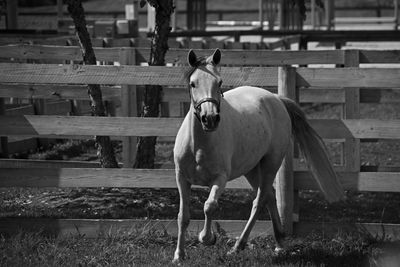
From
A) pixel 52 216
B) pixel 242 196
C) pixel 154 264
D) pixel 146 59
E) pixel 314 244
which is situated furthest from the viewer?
pixel 146 59

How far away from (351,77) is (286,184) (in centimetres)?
117

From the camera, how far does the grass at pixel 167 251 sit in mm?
6531

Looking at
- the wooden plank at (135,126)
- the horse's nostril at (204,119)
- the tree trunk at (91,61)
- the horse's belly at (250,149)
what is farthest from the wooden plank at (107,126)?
the tree trunk at (91,61)

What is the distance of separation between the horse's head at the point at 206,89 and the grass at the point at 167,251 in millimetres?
1231

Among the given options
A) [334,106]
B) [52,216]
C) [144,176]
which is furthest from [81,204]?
[334,106]

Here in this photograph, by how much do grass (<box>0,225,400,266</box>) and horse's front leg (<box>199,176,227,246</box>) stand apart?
19 cm

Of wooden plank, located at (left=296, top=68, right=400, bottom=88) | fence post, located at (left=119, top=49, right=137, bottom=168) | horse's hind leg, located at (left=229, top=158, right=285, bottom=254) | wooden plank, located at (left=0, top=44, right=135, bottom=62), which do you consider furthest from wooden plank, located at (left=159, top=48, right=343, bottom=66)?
horse's hind leg, located at (left=229, top=158, right=285, bottom=254)

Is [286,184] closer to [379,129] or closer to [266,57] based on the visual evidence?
[379,129]

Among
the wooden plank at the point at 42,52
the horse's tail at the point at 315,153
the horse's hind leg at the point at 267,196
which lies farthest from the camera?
the wooden plank at the point at 42,52

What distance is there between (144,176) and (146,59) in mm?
3744

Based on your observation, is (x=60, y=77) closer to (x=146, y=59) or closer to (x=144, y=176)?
(x=144, y=176)

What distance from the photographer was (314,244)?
7.41 meters

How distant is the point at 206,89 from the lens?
6188mm

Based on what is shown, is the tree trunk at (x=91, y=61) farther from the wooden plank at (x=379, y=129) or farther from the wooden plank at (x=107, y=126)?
the wooden plank at (x=379, y=129)
